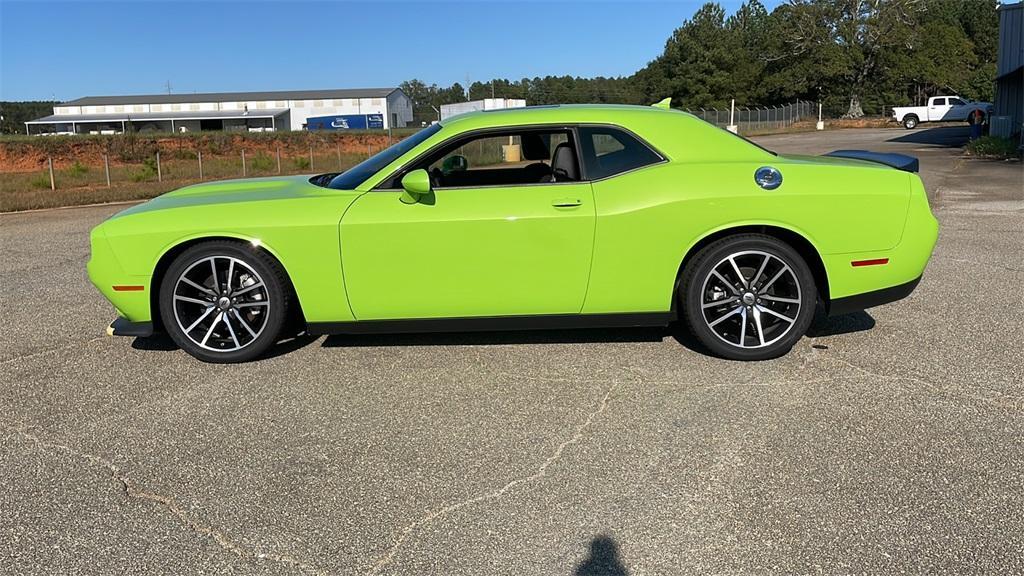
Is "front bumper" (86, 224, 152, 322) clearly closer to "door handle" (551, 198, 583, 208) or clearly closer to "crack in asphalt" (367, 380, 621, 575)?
"door handle" (551, 198, 583, 208)

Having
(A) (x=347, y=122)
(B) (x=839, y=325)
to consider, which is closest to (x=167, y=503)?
(B) (x=839, y=325)

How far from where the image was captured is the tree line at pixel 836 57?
65.6 metres

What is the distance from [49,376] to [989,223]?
10.4m

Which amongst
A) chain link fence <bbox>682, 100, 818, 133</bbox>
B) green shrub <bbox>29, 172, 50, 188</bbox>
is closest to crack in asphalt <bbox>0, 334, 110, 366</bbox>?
green shrub <bbox>29, 172, 50, 188</bbox>

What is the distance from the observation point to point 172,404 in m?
4.13

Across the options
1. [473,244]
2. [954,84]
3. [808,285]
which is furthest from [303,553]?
[954,84]

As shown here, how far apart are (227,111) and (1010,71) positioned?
8464cm

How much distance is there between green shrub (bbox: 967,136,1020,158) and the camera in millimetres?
21347

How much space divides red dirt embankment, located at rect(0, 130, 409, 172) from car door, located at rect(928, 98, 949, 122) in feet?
112

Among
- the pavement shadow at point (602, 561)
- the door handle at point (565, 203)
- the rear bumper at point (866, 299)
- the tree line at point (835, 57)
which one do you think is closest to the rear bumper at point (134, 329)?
the door handle at point (565, 203)

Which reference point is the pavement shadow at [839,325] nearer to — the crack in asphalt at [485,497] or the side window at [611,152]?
the side window at [611,152]

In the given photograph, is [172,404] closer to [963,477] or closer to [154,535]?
[154,535]

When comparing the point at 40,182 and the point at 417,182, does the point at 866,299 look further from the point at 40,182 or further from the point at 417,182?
the point at 40,182

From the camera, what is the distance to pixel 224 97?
99750 mm
